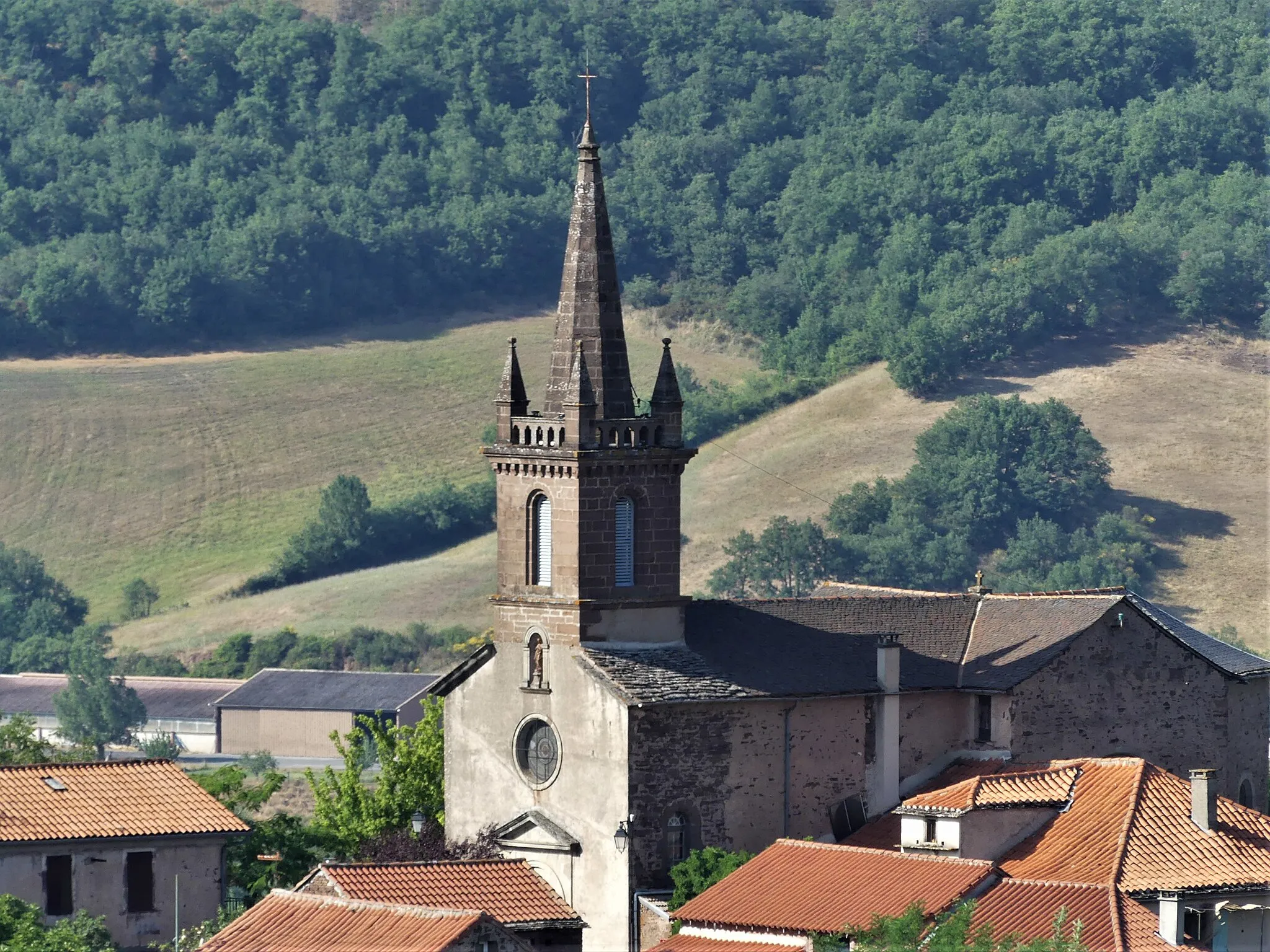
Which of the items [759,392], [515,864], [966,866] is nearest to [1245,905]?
[966,866]

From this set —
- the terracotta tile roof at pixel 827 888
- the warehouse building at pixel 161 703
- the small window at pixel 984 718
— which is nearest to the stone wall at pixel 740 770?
the small window at pixel 984 718

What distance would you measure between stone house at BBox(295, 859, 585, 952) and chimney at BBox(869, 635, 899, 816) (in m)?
7.19

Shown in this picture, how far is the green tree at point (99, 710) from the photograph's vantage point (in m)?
126

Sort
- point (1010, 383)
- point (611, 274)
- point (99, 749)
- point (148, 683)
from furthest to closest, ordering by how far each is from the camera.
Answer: point (1010, 383), point (148, 683), point (99, 749), point (611, 274)

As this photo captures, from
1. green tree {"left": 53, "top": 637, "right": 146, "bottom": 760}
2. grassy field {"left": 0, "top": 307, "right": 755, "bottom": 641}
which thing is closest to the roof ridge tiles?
green tree {"left": 53, "top": 637, "right": 146, "bottom": 760}

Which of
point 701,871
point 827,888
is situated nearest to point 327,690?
point 701,871

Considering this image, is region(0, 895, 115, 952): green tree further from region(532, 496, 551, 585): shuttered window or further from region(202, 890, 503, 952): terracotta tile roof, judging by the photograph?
region(532, 496, 551, 585): shuttered window

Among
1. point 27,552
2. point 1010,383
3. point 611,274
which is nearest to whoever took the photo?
point 611,274

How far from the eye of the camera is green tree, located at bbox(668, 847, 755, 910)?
59.2m

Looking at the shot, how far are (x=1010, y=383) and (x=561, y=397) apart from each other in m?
109

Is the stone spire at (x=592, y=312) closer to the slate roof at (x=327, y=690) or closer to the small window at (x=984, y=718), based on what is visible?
the small window at (x=984, y=718)

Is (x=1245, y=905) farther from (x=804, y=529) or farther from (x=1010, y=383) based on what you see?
(x=1010, y=383)

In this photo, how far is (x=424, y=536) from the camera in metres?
160

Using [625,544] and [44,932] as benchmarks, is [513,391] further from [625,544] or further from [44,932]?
[44,932]
